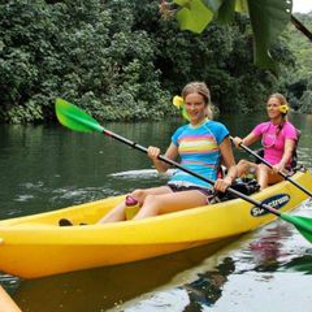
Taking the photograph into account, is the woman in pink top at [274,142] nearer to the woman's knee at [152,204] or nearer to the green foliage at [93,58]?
the woman's knee at [152,204]

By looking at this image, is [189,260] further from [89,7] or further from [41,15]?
[89,7]

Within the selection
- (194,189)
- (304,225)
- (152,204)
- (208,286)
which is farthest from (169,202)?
(304,225)

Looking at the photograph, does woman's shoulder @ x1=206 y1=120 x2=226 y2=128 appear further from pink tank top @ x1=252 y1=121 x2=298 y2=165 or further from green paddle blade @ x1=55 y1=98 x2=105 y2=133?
pink tank top @ x1=252 y1=121 x2=298 y2=165

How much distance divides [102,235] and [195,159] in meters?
1.08

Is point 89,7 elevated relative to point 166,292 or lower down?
elevated

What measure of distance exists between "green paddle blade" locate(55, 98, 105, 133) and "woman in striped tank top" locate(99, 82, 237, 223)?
47cm

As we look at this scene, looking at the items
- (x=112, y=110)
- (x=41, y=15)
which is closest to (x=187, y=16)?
(x=41, y=15)

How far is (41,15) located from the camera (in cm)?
1498

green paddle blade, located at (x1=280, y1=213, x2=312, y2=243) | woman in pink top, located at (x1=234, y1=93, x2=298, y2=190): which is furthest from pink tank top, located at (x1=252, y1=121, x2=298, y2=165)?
green paddle blade, located at (x1=280, y1=213, x2=312, y2=243)

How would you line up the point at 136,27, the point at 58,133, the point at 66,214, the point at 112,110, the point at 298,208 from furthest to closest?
the point at 136,27, the point at 112,110, the point at 58,133, the point at 298,208, the point at 66,214

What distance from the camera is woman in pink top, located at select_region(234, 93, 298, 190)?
5.55 metres

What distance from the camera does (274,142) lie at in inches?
228

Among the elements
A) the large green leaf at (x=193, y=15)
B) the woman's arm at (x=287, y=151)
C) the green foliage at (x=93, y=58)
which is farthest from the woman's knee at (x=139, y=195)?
the green foliage at (x=93, y=58)

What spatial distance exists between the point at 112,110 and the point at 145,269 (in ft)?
43.8
